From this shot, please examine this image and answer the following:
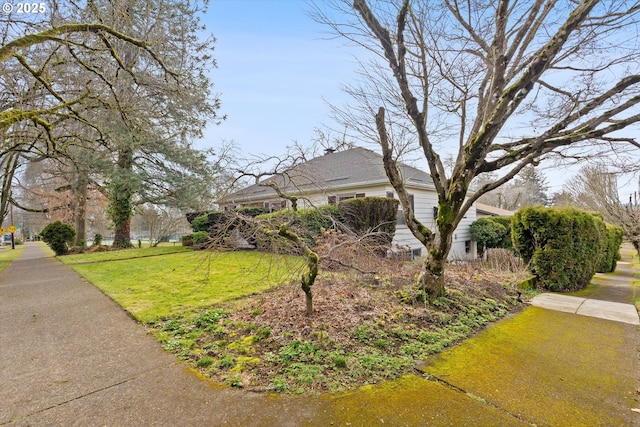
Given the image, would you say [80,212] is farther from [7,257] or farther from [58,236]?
[58,236]

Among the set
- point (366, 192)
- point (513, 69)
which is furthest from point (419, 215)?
point (513, 69)

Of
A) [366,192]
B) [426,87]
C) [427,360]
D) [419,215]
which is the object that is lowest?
[427,360]

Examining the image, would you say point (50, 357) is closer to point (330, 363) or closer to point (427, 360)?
point (330, 363)

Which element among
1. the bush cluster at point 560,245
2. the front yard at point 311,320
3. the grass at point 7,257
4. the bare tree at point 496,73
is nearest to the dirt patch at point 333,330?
the front yard at point 311,320

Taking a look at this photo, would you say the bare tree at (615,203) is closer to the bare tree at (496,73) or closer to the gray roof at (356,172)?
the gray roof at (356,172)

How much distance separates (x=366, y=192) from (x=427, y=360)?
8777 millimetres

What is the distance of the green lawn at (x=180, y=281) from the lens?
4.59 meters

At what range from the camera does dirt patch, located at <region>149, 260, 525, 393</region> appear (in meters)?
2.76

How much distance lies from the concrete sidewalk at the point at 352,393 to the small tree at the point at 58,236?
13.1 metres

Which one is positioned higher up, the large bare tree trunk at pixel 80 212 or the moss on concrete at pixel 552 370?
the large bare tree trunk at pixel 80 212

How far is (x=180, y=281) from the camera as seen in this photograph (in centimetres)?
691

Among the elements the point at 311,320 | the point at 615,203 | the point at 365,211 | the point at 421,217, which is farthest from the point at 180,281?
the point at 615,203

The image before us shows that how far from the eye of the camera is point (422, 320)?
4.09 metres

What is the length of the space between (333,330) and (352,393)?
1174 millimetres
